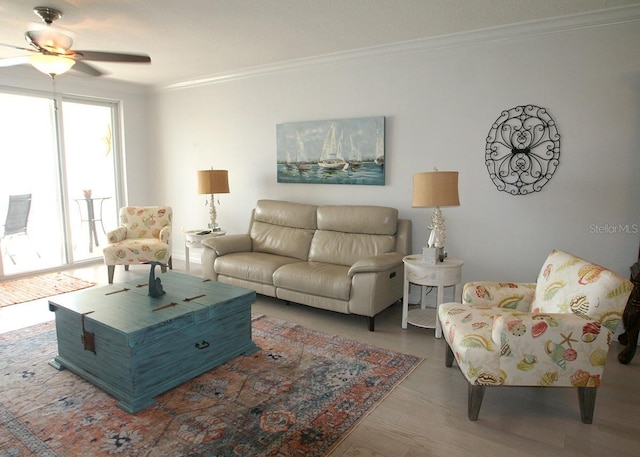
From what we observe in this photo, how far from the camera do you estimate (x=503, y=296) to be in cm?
273

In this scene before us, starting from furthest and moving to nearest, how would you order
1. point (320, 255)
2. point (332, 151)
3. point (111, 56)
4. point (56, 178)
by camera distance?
1. point (56, 178)
2. point (332, 151)
3. point (320, 255)
4. point (111, 56)

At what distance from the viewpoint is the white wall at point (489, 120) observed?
10.5ft

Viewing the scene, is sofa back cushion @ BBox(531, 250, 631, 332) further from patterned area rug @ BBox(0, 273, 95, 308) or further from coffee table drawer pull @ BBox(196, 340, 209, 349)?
patterned area rug @ BBox(0, 273, 95, 308)

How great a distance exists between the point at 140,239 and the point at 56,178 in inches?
58.1

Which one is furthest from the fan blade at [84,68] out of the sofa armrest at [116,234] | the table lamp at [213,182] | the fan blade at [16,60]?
the sofa armrest at [116,234]

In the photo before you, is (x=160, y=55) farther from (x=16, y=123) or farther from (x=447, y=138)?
(x=447, y=138)

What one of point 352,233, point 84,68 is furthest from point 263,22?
point 352,233

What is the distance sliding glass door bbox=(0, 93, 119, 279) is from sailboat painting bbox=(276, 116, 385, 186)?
291cm

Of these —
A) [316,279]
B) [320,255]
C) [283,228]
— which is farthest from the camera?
[283,228]

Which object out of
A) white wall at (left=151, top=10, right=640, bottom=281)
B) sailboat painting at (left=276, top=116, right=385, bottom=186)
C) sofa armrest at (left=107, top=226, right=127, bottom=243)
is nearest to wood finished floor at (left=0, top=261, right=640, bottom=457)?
white wall at (left=151, top=10, right=640, bottom=281)

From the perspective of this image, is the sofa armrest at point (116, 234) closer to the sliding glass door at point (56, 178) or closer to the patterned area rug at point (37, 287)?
the patterned area rug at point (37, 287)

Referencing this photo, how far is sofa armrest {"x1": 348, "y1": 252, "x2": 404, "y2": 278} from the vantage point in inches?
133

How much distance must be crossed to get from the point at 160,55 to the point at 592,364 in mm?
4572

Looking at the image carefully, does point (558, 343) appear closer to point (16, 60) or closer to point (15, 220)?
point (16, 60)
